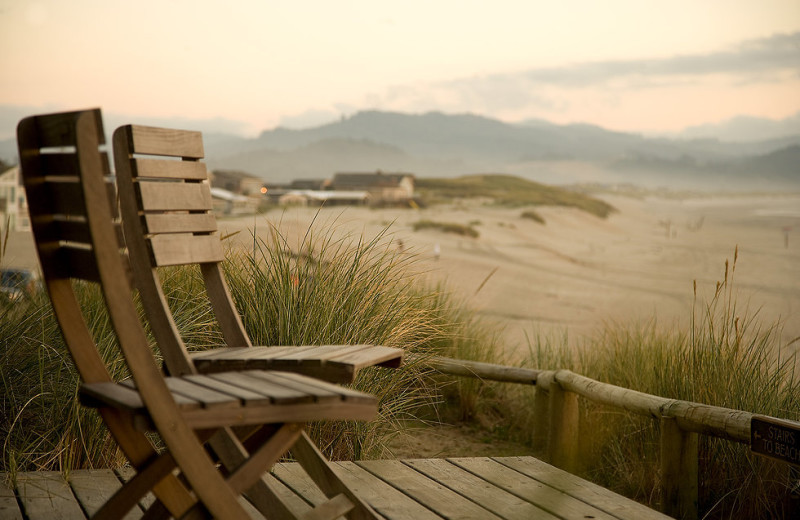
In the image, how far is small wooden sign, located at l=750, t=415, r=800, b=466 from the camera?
240 centimetres

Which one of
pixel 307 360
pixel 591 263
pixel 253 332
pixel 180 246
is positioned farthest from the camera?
pixel 591 263

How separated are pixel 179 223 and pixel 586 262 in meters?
29.6

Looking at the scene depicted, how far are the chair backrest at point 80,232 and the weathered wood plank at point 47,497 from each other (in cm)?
67

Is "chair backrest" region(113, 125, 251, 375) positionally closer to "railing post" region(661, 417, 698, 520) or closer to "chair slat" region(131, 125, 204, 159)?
"chair slat" region(131, 125, 204, 159)

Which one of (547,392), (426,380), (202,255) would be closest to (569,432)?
(547,392)

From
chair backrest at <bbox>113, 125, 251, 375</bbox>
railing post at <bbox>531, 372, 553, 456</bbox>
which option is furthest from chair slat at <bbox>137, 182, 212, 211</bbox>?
railing post at <bbox>531, 372, 553, 456</bbox>

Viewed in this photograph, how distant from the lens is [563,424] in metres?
4.12

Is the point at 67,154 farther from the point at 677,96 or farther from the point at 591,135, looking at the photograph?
the point at 591,135

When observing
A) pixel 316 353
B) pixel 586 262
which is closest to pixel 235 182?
pixel 586 262

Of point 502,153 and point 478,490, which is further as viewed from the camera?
point 502,153

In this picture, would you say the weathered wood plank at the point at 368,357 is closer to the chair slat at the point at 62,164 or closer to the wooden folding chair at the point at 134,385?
the wooden folding chair at the point at 134,385

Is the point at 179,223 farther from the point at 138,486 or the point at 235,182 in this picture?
the point at 235,182

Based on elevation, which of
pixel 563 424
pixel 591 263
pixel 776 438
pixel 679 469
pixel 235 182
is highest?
pixel 776 438

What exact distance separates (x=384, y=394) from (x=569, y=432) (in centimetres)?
116
